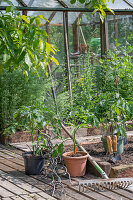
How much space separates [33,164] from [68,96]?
2037 mm

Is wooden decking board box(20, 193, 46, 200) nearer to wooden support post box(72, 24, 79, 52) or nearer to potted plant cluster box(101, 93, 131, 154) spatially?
potted plant cluster box(101, 93, 131, 154)

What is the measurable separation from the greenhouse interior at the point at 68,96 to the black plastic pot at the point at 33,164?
0.09ft

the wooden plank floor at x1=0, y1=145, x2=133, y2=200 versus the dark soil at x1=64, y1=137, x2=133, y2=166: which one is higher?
the dark soil at x1=64, y1=137, x2=133, y2=166

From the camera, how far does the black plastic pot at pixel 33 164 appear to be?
3.59 m

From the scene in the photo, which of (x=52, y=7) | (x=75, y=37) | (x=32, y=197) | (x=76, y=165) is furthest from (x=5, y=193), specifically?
(x=75, y=37)

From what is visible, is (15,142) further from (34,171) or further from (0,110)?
(34,171)

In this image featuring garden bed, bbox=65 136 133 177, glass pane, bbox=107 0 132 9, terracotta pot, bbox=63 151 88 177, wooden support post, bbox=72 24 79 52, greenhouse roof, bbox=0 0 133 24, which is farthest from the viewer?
wooden support post, bbox=72 24 79 52

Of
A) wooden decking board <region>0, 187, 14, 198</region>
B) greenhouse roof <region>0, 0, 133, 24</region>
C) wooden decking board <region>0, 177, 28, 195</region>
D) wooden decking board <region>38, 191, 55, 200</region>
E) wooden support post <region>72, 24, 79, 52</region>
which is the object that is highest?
greenhouse roof <region>0, 0, 133, 24</region>

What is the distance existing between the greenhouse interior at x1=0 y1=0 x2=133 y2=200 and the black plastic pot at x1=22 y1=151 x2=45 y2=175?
0.03 metres

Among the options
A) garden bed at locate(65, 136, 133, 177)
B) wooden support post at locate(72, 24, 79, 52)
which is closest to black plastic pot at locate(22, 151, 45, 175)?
garden bed at locate(65, 136, 133, 177)

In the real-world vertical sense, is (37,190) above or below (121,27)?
below

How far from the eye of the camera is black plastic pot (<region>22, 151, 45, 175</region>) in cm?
359

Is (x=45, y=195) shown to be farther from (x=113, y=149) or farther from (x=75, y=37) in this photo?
(x=75, y=37)

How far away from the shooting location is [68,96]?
17.8ft
